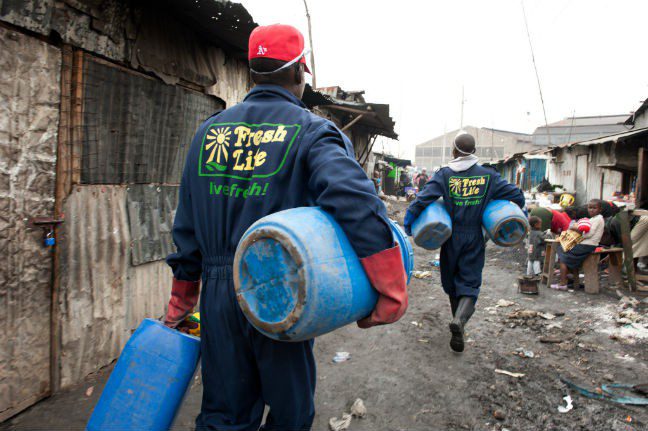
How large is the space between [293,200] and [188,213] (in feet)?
1.79

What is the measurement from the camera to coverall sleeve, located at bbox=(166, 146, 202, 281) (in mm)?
1764

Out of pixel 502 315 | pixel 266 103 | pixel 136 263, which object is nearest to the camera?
pixel 266 103

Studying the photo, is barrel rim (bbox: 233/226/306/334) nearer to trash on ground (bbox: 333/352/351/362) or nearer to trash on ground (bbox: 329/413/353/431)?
trash on ground (bbox: 329/413/353/431)

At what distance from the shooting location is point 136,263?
3578 millimetres

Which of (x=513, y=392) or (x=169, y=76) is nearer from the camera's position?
(x=513, y=392)

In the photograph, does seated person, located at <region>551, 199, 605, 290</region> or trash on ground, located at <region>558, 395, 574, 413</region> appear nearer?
trash on ground, located at <region>558, 395, 574, 413</region>

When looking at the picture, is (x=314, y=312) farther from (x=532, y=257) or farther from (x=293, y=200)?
(x=532, y=257)

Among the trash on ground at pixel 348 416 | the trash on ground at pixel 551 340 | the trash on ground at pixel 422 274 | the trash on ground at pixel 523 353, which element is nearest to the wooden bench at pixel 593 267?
the trash on ground at pixel 422 274

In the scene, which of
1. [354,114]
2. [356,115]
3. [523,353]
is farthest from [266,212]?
[356,115]

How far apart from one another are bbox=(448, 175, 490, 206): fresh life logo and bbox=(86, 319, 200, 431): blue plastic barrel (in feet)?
10.1

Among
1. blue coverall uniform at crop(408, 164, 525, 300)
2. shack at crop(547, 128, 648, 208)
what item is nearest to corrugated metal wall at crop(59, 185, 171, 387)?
blue coverall uniform at crop(408, 164, 525, 300)

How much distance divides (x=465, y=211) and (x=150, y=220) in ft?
9.93

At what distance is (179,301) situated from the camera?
182 centimetres

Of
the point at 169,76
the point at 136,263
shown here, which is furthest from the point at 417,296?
the point at 169,76
